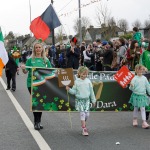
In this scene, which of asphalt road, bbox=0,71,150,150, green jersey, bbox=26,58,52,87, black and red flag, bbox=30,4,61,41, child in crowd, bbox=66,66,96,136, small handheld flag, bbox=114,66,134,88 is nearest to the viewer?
asphalt road, bbox=0,71,150,150

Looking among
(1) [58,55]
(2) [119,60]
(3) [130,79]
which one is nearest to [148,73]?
(3) [130,79]

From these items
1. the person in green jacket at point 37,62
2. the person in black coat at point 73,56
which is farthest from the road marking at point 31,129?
the person in black coat at point 73,56

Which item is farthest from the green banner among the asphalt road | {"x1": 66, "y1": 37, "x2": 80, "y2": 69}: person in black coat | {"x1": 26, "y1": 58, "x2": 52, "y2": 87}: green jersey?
{"x1": 66, "y1": 37, "x2": 80, "y2": 69}: person in black coat

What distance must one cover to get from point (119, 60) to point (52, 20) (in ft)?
17.5

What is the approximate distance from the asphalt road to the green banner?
1.25ft

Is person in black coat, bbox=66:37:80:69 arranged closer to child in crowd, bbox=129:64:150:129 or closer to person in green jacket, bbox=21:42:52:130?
person in green jacket, bbox=21:42:52:130

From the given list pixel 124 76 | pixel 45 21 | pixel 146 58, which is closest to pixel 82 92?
pixel 124 76

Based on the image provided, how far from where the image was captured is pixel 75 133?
682cm

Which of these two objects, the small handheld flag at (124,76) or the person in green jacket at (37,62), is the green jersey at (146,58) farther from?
the person in green jacket at (37,62)

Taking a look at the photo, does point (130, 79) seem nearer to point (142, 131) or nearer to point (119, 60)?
point (142, 131)

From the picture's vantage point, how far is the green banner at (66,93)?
725 cm

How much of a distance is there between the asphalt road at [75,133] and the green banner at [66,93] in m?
0.38

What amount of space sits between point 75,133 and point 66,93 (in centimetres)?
94

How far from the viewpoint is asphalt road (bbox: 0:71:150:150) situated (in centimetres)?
594
